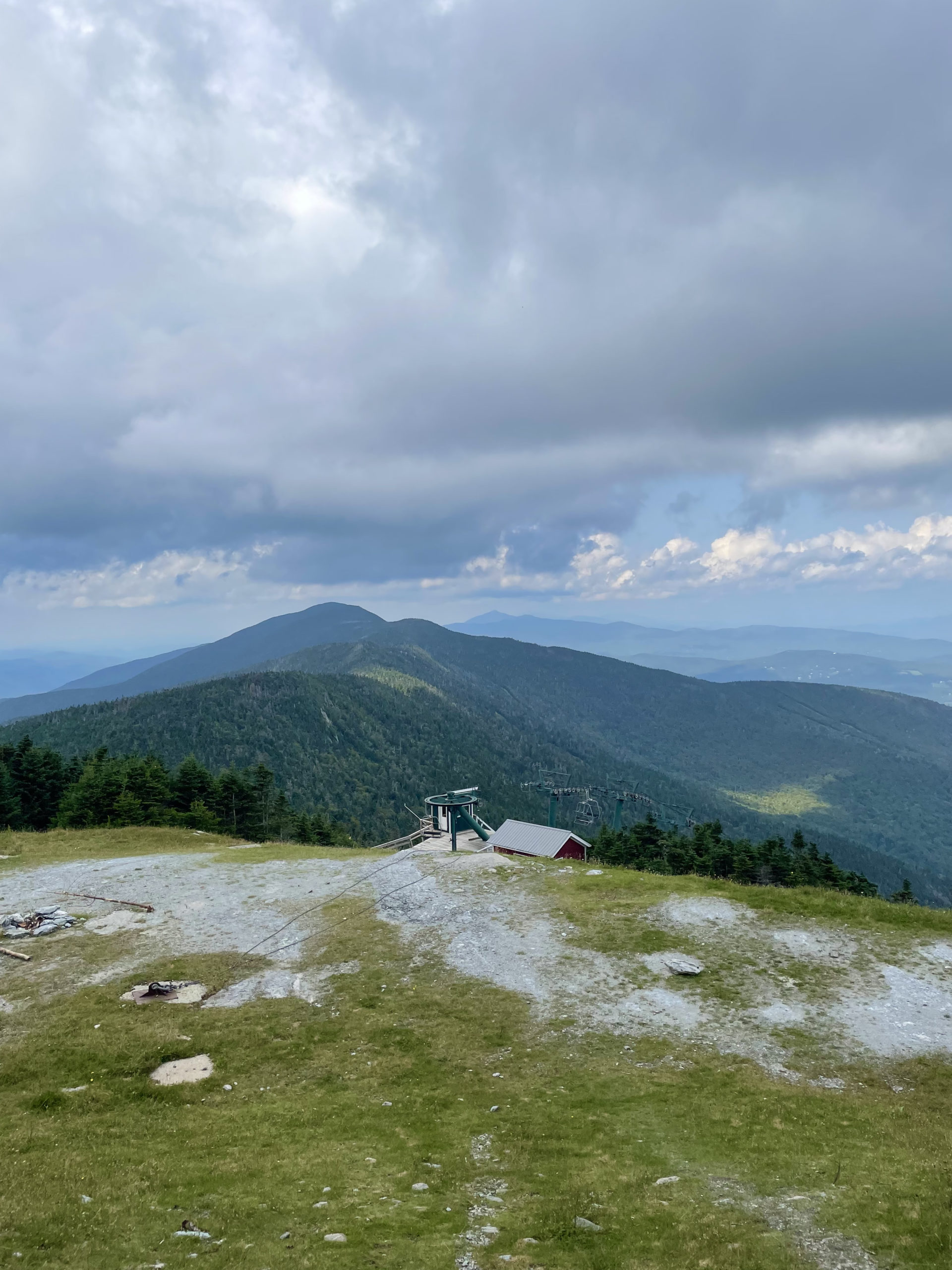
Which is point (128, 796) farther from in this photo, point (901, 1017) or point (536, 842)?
point (901, 1017)

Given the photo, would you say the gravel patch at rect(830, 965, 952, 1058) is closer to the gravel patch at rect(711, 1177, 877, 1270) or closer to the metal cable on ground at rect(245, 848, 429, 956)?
the gravel patch at rect(711, 1177, 877, 1270)

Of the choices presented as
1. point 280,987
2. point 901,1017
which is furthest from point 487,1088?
point 901,1017

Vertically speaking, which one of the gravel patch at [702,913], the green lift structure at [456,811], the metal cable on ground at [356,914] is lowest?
the green lift structure at [456,811]

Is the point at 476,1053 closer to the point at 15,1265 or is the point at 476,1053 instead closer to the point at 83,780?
the point at 15,1265

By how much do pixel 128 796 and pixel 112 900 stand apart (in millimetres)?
33565

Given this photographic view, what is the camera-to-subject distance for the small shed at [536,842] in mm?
63094

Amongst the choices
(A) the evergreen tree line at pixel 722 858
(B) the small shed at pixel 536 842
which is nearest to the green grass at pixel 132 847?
(B) the small shed at pixel 536 842

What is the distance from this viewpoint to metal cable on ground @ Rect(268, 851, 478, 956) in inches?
1243

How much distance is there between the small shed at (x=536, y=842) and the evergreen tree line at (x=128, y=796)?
3293 cm

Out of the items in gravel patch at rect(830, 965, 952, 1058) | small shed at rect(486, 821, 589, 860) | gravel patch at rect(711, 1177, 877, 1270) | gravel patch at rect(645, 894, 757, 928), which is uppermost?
gravel patch at rect(711, 1177, 877, 1270)

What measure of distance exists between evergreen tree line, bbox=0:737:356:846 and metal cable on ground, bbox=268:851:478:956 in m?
39.8

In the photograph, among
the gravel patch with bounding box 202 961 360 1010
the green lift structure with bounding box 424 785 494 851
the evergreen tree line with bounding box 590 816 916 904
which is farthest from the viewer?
the evergreen tree line with bounding box 590 816 916 904

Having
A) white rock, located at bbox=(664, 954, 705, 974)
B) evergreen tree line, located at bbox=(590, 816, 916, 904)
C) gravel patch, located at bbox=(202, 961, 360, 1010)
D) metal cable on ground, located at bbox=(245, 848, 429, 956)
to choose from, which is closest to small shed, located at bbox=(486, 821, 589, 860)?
evergreen tree line, located at bbox=(590, 816, 916, 904)

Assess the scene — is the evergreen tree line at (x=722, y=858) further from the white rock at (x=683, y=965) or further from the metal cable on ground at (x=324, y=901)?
the white rock at (x=683, y=965)
